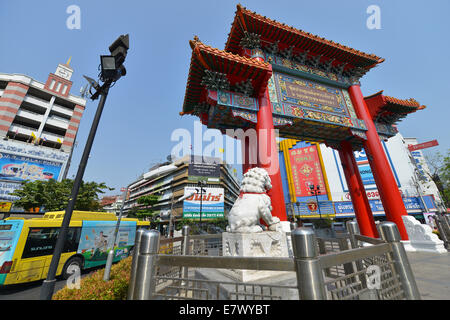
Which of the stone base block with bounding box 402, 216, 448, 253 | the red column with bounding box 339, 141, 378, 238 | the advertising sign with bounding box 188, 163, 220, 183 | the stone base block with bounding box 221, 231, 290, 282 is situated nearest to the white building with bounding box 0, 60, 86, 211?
the advertising sign with bounding box 188, 163, 220, 183

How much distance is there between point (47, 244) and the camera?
6.80 meters

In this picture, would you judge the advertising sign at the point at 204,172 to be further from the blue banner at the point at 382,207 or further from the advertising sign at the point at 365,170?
the advertising sign at the point at 365,170

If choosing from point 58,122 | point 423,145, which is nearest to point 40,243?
point 58,122

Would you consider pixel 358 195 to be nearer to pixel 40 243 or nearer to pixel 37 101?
pixel 40 243

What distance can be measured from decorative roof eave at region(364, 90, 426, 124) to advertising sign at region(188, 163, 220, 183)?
27.1m

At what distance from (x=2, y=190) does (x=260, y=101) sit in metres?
26.8

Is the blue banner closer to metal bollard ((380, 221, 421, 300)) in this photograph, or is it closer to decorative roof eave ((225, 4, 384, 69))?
decorative roof eave ((225, 4, 384, 69))

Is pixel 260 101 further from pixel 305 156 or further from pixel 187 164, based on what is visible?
pixel 187 164

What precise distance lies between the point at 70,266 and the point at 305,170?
26855mm

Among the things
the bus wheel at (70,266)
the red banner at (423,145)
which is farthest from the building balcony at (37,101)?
the red banner at (423,145)

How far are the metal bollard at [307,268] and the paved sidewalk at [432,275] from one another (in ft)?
10.1

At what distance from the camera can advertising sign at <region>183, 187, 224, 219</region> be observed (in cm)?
2959

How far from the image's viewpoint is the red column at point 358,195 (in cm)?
805

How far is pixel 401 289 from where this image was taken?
1.70 metres
